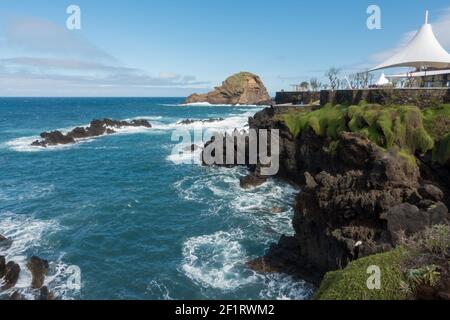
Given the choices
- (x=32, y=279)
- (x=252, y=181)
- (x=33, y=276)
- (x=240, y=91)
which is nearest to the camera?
(x=32, y=279)

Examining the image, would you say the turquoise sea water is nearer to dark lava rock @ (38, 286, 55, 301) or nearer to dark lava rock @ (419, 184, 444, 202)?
dark lava rock @ (38, 286, 55, 301)

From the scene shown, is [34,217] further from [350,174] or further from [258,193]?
[350,174]

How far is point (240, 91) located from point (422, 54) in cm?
13455

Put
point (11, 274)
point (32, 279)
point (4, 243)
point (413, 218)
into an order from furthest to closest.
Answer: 1. point (4, 243)
2. point (32, 279)
3. point (11, 274)
4. point (413, 218)

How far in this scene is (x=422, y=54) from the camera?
34.1 meters

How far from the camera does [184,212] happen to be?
90.3 feet

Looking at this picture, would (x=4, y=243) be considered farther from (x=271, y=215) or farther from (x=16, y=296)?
(x=271, y=215)

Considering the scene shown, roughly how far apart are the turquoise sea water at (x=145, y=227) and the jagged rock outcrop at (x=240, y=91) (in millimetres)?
126484

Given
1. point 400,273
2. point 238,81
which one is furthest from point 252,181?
point 238,81

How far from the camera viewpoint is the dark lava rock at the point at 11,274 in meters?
17.8

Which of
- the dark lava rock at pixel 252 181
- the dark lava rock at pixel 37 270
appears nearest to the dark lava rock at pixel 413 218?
the dark lava rock at pixel 37 270

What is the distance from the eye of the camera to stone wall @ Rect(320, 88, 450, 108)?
92.1 feet

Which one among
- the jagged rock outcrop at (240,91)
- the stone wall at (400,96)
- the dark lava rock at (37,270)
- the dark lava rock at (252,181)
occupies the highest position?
the jagged rock outcrop at (240,91)

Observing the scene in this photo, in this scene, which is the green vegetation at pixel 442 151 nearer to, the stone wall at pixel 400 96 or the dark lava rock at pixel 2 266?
the stone wall at pixel 400 96
